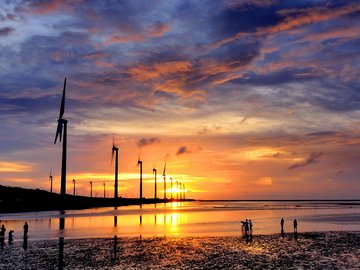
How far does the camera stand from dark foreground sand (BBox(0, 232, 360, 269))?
3744 centimetres

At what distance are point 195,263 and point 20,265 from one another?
15240 millimetres

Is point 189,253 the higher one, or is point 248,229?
point 248,229

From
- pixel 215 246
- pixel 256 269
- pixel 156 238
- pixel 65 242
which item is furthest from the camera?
pixel 156 238

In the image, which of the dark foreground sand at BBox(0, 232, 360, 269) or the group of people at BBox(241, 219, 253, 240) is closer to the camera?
the dark foreground sand at BBox(0, 232, 360, 269)

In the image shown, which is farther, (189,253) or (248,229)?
(248,229)

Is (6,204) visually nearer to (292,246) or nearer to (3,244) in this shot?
(3,244)

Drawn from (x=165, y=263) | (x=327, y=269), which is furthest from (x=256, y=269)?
(x=165, y=263)

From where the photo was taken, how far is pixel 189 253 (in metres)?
44.7

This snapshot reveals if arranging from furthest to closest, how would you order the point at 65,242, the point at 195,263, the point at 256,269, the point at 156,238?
1. the point at 156,238
2. the point at 65,242
3. the point at 195,263
4. the point at 256,269

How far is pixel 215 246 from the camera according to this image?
50.3 meters

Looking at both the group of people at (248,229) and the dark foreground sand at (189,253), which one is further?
the group of people at (248,229)

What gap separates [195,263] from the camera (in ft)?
126

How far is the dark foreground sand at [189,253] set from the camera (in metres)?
37.4

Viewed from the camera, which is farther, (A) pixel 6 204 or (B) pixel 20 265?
(A) pixel 6 204
